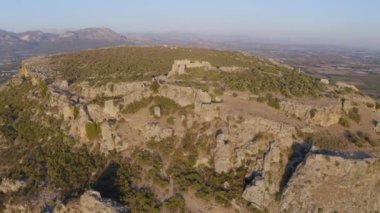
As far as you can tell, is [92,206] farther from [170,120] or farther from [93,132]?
[170,120]

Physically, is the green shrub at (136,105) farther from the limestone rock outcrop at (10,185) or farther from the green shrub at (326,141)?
the green shrub at (326,141)

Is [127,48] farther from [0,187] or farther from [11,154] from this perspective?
[0,187]

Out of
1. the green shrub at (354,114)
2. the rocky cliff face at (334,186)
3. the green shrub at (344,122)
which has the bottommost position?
the rocky cliff face at (334,186)

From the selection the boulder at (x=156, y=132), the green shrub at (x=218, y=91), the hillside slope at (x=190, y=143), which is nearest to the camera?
the hillside slope at (x=190, y=143)

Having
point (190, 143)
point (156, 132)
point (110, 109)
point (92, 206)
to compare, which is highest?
point (110, 109)

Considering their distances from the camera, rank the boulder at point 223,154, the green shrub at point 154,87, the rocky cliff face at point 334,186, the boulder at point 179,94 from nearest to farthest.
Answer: the rocky cliff face at point 334,186
the boulder at point 223,154
the boulder at point 179,94
the green shrub at point 154,87

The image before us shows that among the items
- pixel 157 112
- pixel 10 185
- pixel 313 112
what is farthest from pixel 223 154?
pixel 10 185

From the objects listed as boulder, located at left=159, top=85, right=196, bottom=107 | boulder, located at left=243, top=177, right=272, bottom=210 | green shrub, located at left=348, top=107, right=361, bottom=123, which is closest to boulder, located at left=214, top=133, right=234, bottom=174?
boulder, located at left=243, top=177, right=272, bottom=210

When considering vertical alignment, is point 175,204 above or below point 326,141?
below

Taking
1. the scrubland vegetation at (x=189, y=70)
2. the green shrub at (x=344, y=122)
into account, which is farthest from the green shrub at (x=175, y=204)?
the green shrub at (x=344, y=122)

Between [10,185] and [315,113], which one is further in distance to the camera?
[315,113]

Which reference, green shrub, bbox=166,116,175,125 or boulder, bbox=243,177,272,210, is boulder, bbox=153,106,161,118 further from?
boulder, bbox=243,177,272,210
